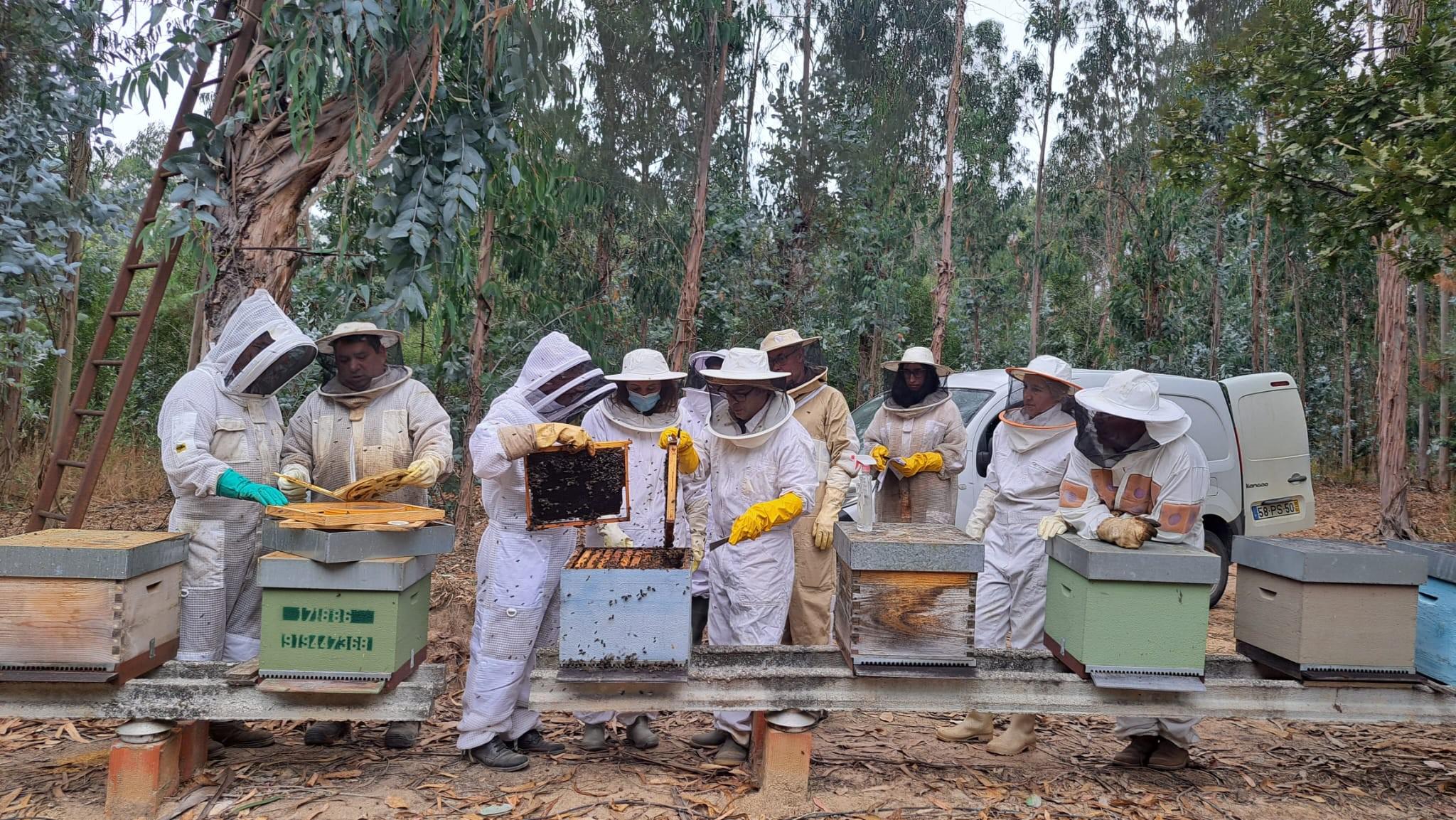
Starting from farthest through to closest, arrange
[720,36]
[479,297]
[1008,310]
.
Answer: [1008,310] → [720,36] → [479,297]

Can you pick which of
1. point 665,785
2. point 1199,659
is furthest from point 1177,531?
point 665,785

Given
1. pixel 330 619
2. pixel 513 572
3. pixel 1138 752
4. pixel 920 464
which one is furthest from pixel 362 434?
pixel 1138 752

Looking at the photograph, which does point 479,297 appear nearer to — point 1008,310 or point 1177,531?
point 1177,531

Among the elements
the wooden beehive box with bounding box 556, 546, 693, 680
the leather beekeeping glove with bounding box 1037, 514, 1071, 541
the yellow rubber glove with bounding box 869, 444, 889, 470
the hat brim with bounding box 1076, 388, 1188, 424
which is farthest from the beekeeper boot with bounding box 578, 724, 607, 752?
the hat brim with bounding box 1076, 388, 1188, 424

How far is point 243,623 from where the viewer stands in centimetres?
437

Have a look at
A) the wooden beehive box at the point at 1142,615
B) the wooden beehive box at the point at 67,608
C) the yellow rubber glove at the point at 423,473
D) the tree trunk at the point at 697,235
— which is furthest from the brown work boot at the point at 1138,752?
the tree trunk at the point at 697,235

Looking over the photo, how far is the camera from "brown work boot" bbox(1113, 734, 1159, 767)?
175 inches

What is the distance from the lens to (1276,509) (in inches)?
324

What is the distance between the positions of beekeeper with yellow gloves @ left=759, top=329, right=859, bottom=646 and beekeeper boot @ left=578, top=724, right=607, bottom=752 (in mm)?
1109

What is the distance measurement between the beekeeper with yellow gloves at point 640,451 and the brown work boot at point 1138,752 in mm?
2303

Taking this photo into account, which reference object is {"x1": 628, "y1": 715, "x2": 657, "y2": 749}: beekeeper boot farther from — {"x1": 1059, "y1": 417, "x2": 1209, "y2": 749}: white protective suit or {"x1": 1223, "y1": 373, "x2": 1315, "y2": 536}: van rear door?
{"x1": 1223, "y1": 373, "x2": 1315, "y2": 536}: van rear door

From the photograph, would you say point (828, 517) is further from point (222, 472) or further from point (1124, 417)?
point (222, 472)

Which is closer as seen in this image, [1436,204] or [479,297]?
[1436,204]

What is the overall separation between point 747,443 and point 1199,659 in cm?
212
